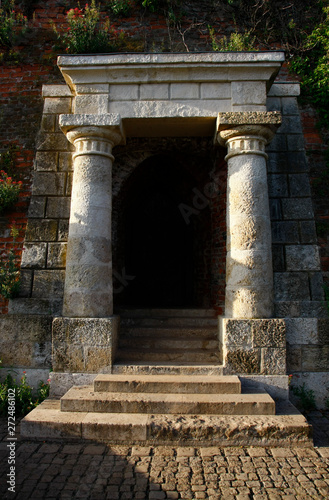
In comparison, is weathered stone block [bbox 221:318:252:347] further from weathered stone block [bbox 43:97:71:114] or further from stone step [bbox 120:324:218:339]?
weathered stone block [bbox 43:97:71:114]

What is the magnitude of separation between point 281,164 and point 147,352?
136 inches

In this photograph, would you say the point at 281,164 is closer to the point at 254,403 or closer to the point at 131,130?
the point at 131,130

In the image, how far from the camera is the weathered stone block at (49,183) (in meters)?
5.45

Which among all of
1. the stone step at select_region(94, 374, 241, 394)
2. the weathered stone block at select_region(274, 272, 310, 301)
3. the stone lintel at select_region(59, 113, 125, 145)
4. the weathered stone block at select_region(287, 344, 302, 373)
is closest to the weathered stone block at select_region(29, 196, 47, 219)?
the stone lintel at select_region(59, 113, 125, 145)

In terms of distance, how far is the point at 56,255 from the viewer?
17.3ft

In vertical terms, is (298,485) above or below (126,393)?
below

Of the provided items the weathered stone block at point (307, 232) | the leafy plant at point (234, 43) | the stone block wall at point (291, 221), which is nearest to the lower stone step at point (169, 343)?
the stone block wall at point (291, 221)

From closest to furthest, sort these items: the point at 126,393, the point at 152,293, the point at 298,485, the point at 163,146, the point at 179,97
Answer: the point at 298,485
the point at 126,393
the point at 179,97
the point at 163,146
the point at 152,293

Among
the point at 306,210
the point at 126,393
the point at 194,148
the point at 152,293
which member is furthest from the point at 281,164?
the point at 152,293

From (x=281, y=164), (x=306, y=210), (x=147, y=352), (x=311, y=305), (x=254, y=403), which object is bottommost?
(x=254, y=403)

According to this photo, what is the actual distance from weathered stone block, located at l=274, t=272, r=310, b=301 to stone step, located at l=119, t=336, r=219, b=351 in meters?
1.14

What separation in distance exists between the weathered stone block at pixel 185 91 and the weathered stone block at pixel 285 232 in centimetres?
215

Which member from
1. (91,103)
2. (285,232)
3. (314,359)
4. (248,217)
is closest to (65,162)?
(91,103)

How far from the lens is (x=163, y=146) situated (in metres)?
6.30
